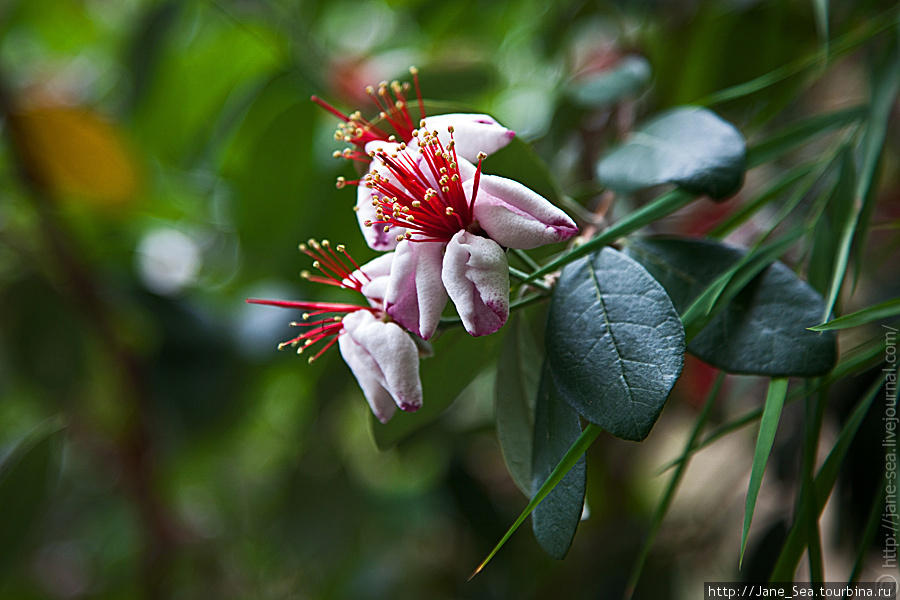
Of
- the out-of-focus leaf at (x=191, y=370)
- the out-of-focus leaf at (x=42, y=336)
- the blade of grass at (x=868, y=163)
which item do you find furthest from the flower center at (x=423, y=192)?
the out-of-focus leaf at (x=42, y=336)

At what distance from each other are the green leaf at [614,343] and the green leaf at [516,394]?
0.05 metres

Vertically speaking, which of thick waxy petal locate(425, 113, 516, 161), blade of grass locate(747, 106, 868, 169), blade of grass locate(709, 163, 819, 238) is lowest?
blade of grass locate(709, 163, 819, 238)

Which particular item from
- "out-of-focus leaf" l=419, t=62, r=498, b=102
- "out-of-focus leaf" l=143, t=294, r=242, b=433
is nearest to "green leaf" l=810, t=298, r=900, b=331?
"out-of-focus leaf" l=419, t=62, r=498, b=102

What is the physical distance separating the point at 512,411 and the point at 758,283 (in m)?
0.16

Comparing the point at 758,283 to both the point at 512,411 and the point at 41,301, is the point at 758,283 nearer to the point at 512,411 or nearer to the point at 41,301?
the point at 512,411

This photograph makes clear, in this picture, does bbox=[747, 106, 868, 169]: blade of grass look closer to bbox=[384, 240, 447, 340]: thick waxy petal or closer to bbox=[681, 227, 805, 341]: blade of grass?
bbox=[681, 227, 805, 341]: blade of grass

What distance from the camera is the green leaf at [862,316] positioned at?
0.33 metres

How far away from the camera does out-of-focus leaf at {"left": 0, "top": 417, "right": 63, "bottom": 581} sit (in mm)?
692

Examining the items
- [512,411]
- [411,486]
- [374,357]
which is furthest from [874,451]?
[411,486]

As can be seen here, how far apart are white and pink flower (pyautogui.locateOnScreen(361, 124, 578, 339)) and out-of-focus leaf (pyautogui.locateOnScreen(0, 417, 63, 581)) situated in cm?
56

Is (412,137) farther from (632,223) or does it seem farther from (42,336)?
(42,336)

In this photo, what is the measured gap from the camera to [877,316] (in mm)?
373

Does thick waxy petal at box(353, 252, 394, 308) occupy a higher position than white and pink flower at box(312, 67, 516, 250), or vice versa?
white and pink flower at box(312, 67, 516, 250)

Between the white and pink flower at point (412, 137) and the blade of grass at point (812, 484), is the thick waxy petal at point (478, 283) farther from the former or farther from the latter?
the blade of grass at point (812, 484)
